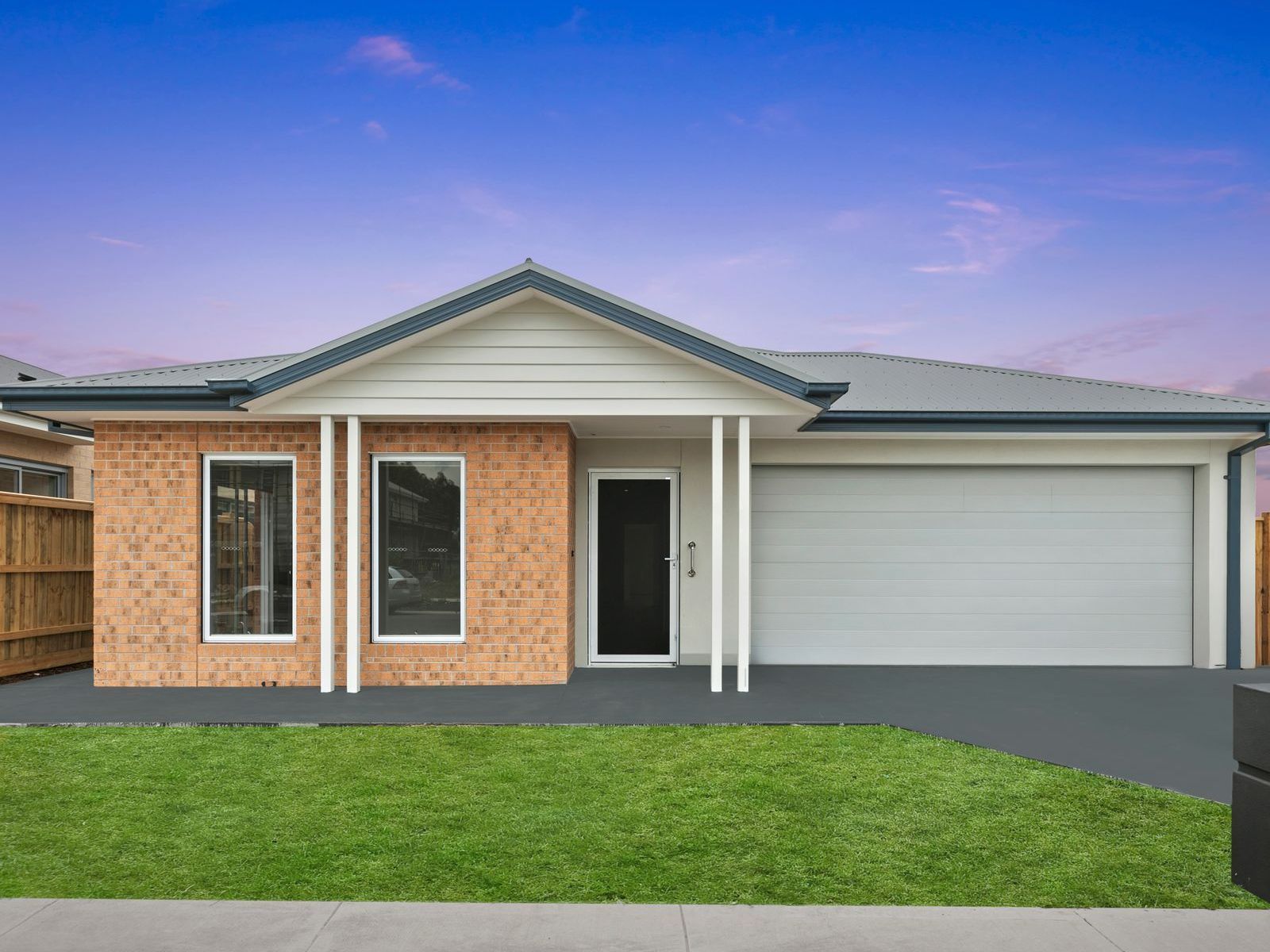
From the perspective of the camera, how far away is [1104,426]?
10945 millimetres

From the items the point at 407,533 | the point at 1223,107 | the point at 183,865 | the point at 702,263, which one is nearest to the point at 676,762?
the point at 183,865

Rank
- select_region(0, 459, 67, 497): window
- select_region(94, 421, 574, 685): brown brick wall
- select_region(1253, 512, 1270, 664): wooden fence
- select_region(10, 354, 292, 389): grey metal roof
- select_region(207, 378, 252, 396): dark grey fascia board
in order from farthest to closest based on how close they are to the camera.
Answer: select_region(0, 459, 67, 497): window
select_region(1253, 512, 1270, 664): wooden fence
select_region(94, 421, 574, 685): brown brick wall
select_region(10, 354, 292, 389): grey metal roof
select_region(207, 378, 252, 396): dark grey fascia board

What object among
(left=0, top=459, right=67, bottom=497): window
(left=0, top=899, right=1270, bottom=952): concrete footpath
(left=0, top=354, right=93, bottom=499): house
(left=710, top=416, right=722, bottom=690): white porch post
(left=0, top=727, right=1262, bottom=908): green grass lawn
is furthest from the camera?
(left=0, top=459, right=67, bottom=497): window

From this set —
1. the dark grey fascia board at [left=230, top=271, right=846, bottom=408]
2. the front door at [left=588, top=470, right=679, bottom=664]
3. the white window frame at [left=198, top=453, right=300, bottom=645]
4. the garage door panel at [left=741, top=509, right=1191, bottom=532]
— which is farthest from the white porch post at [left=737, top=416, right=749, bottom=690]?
the white window frame at [left=198, top=453, right=300, bottom=645]

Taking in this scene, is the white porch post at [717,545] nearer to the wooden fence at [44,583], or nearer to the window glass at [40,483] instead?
the wooden fence at [44,583]

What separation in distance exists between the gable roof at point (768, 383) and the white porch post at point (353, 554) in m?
0.87

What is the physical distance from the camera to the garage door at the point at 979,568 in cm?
1171

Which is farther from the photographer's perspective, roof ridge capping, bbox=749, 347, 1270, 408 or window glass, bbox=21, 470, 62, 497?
window glass, bbox=21, 470, 62, 497

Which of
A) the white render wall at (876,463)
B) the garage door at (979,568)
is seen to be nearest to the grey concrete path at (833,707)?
the white render wall at (876,463)

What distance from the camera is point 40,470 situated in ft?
53.1

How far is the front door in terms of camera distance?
11.4 meters

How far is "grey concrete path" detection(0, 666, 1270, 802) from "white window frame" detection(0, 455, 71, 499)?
633 centimetres

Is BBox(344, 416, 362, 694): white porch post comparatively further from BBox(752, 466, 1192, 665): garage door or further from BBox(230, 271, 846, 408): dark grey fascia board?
BBox(752, 466, 1192, 665): garage door

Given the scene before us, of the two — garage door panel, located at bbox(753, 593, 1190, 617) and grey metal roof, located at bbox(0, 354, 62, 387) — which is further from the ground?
grey metal roof, located at bbox(0, 354, 62, 387)
